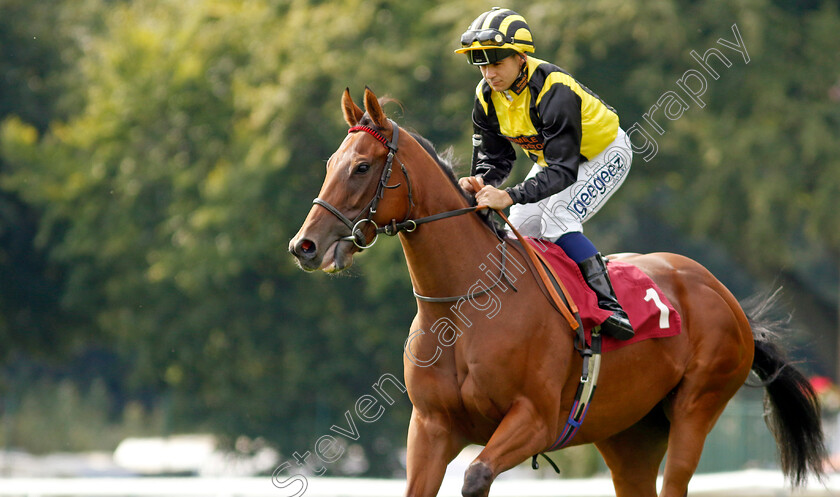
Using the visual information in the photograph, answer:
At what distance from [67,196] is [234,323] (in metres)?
3.97

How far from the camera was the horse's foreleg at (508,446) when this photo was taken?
427 centimetres

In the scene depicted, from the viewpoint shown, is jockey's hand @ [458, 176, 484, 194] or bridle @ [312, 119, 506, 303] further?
jockey's hand @ [458, 176, 484, 194]

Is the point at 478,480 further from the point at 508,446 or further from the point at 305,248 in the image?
the point at 305,248

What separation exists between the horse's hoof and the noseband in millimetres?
993

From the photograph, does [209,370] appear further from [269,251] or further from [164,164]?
[164,164]

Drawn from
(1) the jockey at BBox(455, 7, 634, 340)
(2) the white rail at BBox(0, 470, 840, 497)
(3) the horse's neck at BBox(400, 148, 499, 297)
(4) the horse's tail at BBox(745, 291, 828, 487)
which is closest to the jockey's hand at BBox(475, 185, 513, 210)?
(1) the jockey at BBox(455, 7, 634, 340)

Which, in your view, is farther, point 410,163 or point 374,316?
point 374,316

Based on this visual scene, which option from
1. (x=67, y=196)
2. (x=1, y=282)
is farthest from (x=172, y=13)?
(x=1, y=282)

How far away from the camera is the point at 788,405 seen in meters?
6.20

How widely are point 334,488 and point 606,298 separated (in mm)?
4515

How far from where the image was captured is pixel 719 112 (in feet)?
57.0

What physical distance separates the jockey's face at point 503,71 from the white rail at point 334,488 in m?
4.41

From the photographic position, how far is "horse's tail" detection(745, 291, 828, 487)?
6.11m

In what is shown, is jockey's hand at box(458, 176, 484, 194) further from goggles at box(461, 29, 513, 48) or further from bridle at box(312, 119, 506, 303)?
goggles at box(461, 29, 513, 48)
